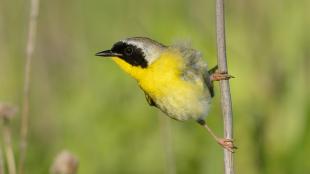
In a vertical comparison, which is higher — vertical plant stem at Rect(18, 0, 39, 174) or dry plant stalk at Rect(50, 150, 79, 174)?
vertical plant stem at Rect(18, 0, 39, 174)

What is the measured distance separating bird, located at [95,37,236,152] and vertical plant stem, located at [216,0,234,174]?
283 mm

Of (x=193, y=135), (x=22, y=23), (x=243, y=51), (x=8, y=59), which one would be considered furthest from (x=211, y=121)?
(x=22, y=23)

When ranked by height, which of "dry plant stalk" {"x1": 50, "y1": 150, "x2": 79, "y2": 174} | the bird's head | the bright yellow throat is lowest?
"dry plant stalk" {"x1": 50, "y1": 150, "x2": 79, "y2": 174}

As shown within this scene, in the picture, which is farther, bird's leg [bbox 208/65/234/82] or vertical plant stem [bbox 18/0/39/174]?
vertical plant stem [bbox 18/0/39/174]

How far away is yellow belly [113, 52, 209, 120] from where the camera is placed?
3.45 m

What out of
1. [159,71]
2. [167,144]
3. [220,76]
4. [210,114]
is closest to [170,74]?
[159,71]

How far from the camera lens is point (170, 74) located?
136 inches

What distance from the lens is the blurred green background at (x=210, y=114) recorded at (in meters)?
4.25

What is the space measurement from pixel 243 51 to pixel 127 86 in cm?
72

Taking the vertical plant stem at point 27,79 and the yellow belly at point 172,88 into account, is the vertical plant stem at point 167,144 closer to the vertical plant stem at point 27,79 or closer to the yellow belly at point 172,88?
the yellow belly at point 172,88

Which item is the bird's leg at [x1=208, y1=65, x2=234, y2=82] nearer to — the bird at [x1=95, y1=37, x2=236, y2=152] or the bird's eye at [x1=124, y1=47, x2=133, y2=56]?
the bird at [x1=95, y1=37, x2=236, y2=152]

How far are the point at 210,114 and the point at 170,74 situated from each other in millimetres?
945

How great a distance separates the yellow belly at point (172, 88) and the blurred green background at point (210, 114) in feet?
1.78

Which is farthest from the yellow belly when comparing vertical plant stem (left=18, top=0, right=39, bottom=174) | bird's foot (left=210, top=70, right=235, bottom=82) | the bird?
vertical plant stem (left=18, top=0, right=39, bottom=174)
